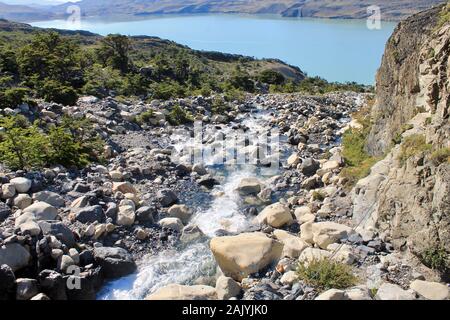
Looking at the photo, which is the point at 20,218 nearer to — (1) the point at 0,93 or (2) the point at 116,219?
(2) the point at 116,219

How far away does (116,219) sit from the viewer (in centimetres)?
1170

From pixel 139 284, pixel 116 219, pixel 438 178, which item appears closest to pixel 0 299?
pixel 139 284

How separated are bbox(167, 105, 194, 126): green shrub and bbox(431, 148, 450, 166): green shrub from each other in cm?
1611

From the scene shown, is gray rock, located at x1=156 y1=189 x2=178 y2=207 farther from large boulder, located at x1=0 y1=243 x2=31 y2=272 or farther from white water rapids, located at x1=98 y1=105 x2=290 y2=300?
large boulder, located at x1=0 y1=243 x2=31 y2=272

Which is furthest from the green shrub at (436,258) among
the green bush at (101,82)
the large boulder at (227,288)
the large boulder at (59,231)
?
the green bush at (101,82)

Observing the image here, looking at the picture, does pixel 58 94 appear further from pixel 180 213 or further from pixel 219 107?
pixel 180 213

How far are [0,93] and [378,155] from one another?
54.5 ft

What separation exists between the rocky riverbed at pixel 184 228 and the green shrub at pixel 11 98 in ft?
1.51

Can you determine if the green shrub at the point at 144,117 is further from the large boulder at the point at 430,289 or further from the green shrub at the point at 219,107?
the large boulder at the point at 430,289

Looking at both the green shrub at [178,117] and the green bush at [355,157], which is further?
the green shrub at [178,117]

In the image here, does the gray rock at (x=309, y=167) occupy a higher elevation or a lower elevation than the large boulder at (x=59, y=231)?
lower

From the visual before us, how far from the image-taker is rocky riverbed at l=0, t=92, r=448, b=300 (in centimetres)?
855

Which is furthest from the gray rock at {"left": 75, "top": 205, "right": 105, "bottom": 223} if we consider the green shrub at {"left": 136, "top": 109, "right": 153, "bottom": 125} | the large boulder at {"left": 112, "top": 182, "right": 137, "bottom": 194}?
the green shrub at {"left": 136, "top": 109, "right": 153, "bottom": 125}

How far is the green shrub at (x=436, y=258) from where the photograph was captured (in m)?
8.17
